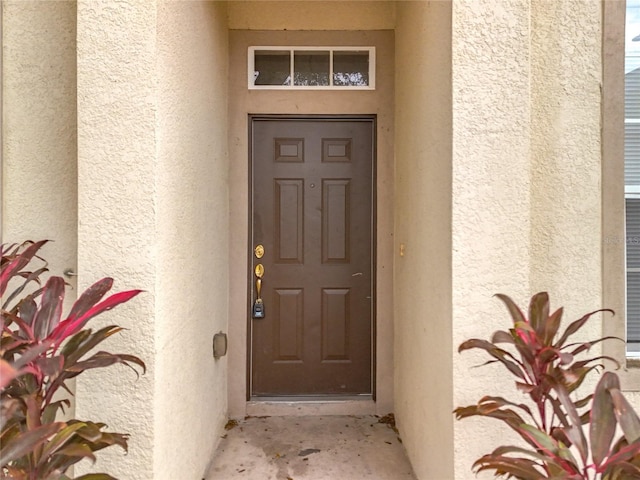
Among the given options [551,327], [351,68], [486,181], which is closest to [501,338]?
[551,327]

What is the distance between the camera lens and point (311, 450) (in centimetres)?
262

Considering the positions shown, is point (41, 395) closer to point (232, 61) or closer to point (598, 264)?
point (598, 264)

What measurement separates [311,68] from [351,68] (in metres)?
0.33

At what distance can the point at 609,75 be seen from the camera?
1994 millimetres

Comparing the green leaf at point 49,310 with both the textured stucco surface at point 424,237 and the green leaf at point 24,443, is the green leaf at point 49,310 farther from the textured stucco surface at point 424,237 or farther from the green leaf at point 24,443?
the textured stucco surface at point 424,237

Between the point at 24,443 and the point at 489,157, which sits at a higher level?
the point at 489,157

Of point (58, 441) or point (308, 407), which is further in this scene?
point (308, 407)

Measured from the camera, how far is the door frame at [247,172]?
313cm

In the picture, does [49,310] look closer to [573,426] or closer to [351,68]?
[573,426]

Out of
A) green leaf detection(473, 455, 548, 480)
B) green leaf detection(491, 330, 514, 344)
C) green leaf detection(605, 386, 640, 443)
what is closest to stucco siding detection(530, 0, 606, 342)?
green leaf detection(491, 330, 514, 344)

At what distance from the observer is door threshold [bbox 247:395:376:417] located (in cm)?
313

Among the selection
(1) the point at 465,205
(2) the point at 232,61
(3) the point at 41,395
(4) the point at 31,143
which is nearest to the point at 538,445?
(1) the point at 465,205

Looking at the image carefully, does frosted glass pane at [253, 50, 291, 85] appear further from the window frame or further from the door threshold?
the door threshold

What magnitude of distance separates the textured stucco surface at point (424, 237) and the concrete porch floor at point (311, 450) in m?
0.17
